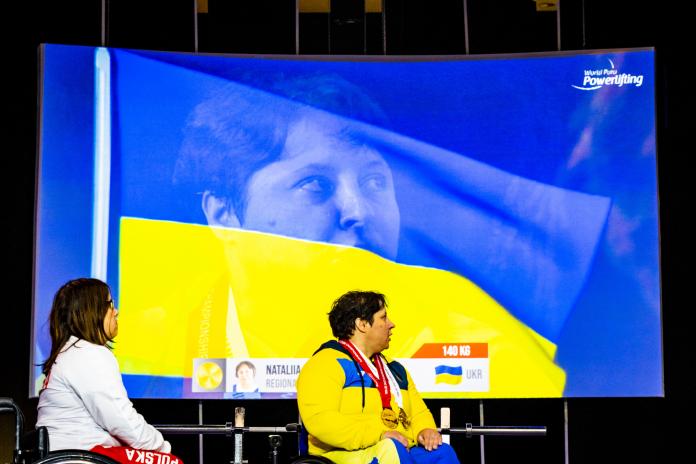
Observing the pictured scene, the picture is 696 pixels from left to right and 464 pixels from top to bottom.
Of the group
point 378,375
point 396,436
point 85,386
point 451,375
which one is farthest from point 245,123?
point 85,386

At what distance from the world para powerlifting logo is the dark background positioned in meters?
0.18

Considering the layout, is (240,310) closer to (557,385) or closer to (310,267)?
(310,267)

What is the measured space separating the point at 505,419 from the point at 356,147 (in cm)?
147

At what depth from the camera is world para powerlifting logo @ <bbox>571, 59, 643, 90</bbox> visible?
17.2ft

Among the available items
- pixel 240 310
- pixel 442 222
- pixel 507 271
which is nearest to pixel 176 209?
pixel 240 310

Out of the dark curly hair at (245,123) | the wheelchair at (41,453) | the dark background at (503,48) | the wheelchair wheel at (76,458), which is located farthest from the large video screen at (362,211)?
the wheelchair wheel at (76,458)

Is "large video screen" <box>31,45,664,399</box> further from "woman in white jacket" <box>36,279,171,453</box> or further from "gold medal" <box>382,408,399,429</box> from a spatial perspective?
"woman in white jacket" <box>36,279,171,453</box>

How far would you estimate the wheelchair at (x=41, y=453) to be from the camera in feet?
10.2

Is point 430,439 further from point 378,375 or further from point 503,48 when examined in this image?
point 503,48

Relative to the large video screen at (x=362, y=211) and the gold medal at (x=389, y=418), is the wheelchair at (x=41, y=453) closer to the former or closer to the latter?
the gold medal at (x=389, y=418)

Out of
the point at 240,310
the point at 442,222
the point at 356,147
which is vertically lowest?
the point at 240,310

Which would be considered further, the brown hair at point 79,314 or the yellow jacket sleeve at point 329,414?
the yellow jacket sleeve at point 329,414

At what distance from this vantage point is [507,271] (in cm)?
517

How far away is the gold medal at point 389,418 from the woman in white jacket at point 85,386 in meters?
0.89
